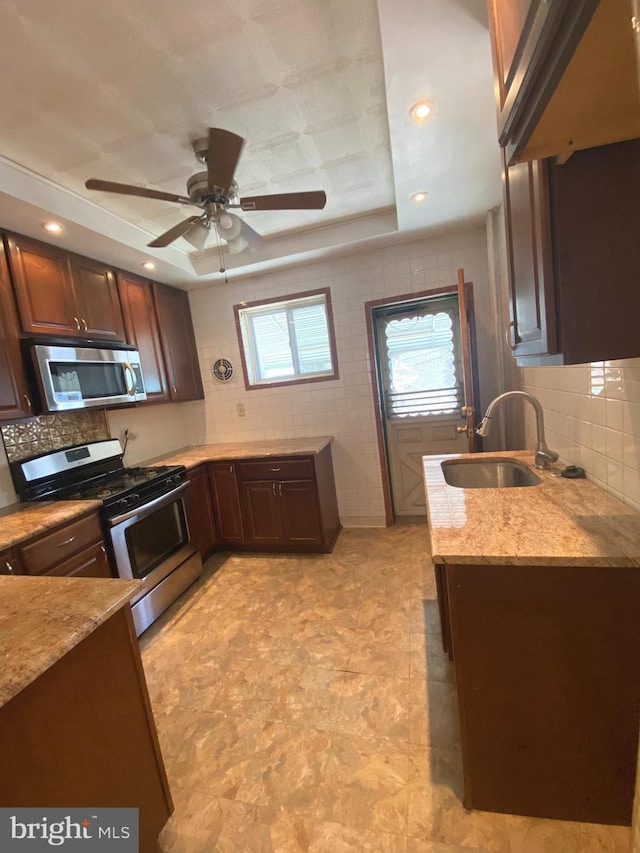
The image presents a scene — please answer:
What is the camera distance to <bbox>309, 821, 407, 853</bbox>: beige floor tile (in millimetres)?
1062

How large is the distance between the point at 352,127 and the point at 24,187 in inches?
64.8

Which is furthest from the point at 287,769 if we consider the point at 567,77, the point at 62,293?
the point at 62,293

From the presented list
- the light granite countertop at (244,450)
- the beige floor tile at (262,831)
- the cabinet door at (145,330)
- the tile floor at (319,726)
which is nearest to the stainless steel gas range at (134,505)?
the tile floor at (319,726)

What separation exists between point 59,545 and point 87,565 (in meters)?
0.21

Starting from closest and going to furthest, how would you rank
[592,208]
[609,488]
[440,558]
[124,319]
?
[592,208], [440,558], [609,488], [124,319]

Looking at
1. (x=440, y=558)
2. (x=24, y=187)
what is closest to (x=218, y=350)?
(x=24, y=187)

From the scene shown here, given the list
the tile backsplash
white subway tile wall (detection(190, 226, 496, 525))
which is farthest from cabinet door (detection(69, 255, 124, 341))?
white subway tile wall (detection(190, 226, 496, 525))

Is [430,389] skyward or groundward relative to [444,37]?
groundward

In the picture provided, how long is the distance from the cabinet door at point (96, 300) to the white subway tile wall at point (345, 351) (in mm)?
929

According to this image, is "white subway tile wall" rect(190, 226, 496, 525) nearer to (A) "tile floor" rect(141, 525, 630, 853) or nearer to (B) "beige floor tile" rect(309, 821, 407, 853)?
(A) "tile floor" rect(141, 525, 630, 853)

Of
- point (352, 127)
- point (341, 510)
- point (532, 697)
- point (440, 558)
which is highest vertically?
point (352, 127)

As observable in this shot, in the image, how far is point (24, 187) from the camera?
1746 millimetres

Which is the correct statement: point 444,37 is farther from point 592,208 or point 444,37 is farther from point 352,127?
point 592,208

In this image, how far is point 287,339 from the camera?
131 inches
